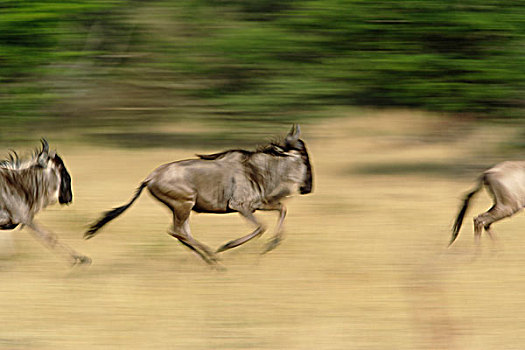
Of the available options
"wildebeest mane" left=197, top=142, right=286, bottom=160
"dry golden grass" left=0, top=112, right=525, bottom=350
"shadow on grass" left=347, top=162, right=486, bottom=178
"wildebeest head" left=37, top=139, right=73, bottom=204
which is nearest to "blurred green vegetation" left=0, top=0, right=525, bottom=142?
"shadow on grass" left=347, top=162, right=486, bottom=178

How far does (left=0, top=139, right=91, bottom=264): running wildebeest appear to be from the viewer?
6332 mm

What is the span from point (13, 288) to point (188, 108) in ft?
15.4

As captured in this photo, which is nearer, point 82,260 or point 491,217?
point 82,260

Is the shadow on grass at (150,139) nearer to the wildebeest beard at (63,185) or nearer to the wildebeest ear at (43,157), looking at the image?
the wildebeest beard at (63,185)

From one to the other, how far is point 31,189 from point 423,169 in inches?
226

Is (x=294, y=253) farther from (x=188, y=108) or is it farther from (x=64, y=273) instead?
(x=188, y=108)

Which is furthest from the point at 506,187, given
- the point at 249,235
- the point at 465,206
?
the point at 249,235

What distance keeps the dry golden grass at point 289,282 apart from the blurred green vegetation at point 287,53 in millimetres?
1064

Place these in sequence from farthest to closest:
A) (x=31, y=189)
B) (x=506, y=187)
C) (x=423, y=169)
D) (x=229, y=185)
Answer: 1. (x=423, y=169)
2. (x=506, y=187)
3. (x=229, y=185)
4. (x=31, y=189)

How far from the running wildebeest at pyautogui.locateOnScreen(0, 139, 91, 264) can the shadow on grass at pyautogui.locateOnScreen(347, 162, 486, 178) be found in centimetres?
509

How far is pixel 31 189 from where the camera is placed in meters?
6.43

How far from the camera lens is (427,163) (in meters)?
11.3

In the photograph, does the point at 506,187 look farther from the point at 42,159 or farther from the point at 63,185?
the point at 42,159

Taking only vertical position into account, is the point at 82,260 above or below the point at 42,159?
below
